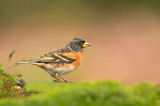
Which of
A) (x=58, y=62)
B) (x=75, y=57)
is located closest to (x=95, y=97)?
(x=58, y=62)

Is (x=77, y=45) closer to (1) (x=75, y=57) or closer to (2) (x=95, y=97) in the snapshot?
(1) (x=75, y=57)

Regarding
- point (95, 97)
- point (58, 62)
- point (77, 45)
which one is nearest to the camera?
point (95, 97)

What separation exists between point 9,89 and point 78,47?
3387mm

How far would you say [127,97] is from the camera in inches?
131

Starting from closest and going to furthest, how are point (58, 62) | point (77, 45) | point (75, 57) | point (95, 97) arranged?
1. point (95, 97)
2. point (58, 62)
3. point (75, 57)
4. point (77, 45)

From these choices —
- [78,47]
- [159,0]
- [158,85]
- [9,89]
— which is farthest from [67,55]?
[159,0]

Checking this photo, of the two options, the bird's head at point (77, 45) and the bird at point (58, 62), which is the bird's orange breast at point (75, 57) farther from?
the bird's head at point (77, 45)

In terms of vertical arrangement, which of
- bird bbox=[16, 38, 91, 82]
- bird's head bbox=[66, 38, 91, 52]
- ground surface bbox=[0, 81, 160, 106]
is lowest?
ground surface bbox=[0, 81, 160, 106]

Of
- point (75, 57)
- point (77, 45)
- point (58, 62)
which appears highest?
point (77, 45)

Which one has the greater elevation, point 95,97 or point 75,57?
point 75,57

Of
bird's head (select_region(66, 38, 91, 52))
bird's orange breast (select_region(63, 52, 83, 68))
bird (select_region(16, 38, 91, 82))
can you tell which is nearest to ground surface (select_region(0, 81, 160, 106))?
bird (select_region(16, 38, 91, 82))

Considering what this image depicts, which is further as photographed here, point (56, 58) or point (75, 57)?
point (75, 57)

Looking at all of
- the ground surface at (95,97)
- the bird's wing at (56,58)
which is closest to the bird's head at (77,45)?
the bird's wing at (56,58)

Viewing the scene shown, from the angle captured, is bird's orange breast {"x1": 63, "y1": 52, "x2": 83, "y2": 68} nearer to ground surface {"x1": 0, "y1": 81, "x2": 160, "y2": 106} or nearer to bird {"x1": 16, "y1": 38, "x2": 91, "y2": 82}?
bird {"x1": 16, "y1": 38, "x2": 91, "y2": 82}
